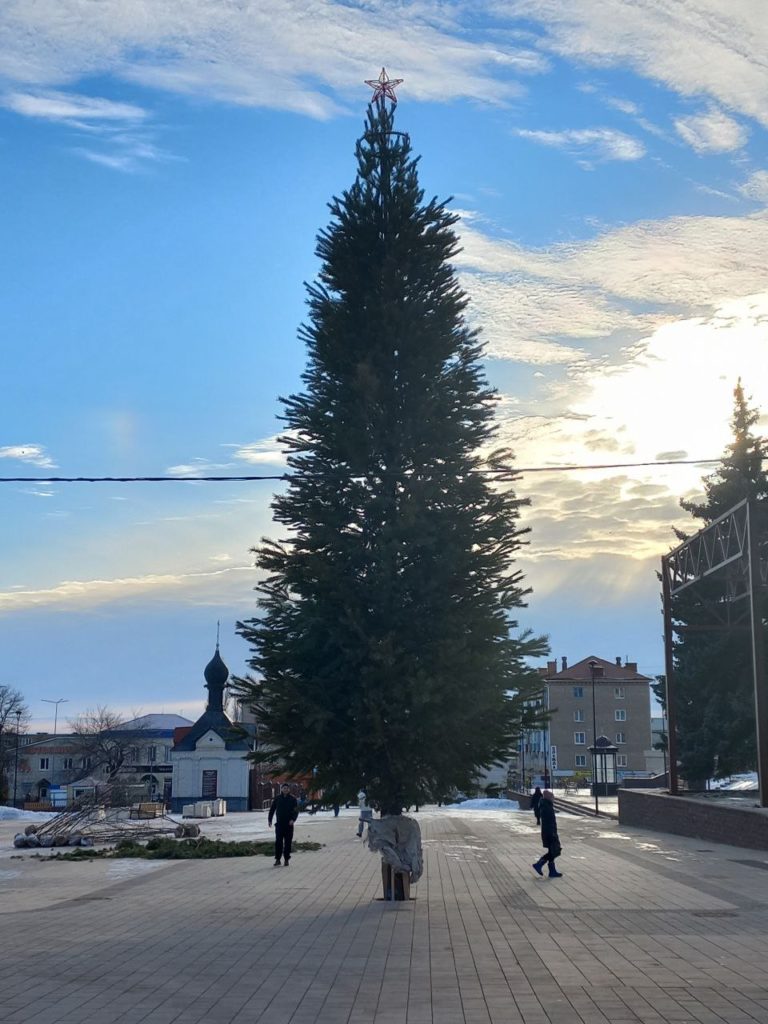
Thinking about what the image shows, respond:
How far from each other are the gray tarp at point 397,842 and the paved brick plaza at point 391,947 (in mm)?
618

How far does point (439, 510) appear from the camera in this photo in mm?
16578

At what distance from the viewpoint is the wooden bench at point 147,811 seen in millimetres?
48125

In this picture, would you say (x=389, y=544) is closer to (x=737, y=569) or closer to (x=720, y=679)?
(x=737, y=569)

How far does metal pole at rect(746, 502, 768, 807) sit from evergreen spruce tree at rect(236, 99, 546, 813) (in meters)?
9.22

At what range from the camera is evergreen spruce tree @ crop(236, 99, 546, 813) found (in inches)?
617

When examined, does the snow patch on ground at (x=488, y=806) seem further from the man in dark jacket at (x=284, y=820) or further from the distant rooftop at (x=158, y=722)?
the distant rooftop at (x=158, y=722)

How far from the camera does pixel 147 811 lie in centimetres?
4881

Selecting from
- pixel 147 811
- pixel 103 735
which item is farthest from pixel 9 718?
pixel 147 811

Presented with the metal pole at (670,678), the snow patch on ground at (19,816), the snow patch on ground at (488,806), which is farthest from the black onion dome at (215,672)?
the metal pole at (670,678)

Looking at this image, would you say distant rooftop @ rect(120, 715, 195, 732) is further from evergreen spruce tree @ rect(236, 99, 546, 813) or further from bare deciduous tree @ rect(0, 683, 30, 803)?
evergreen spruce tree @ rect(236, 99, 546, 813)

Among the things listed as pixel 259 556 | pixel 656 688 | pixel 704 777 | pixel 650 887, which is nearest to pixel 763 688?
pixel 650 887

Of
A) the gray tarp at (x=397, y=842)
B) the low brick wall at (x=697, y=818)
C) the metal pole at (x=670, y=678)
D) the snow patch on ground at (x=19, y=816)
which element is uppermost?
the metal pole at (x=670, y=678)

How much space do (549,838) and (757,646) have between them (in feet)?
26.1

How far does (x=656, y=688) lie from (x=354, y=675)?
32183mm
